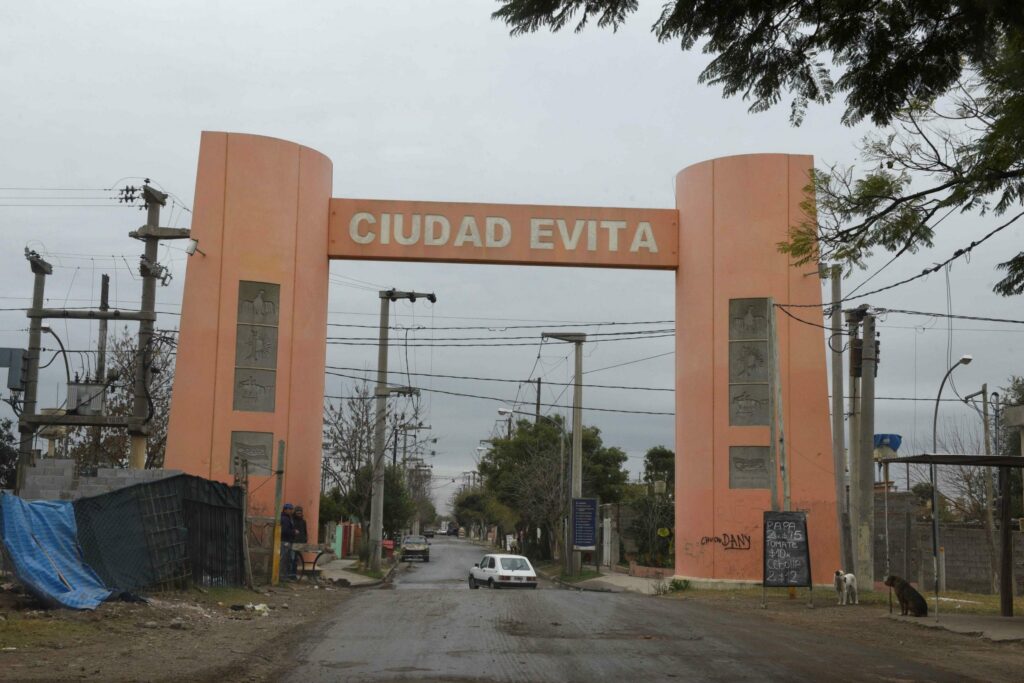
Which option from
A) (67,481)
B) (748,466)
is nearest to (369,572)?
(748,466)

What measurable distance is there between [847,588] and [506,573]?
1265 cm

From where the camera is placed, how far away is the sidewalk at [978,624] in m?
16.7

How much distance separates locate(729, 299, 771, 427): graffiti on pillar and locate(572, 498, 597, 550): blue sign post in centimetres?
1354

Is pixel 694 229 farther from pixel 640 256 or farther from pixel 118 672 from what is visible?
pixel 118 672

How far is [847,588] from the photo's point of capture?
2334 cm

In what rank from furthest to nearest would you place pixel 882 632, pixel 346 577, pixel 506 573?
pixel 346 577
pixel 506 573
pixel 882 632

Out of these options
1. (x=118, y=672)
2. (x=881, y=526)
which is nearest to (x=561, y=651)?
(x=118, y=672)

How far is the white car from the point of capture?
1314 inches

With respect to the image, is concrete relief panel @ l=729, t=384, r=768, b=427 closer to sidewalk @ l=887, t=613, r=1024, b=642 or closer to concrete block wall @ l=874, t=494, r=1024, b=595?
concrete block wall @ l=874, t=494, r=1024, b=595

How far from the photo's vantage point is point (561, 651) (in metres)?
13.1

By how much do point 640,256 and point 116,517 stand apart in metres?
18.0

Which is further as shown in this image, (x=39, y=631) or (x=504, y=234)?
(x=504, y=234)

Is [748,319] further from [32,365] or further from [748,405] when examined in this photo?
[32,365]

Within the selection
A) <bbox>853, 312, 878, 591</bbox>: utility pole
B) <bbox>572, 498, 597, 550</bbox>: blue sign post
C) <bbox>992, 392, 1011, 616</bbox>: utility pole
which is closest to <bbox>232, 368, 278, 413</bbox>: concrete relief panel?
<bbox>853, 312, 878, 591</bbox>: utility pole
